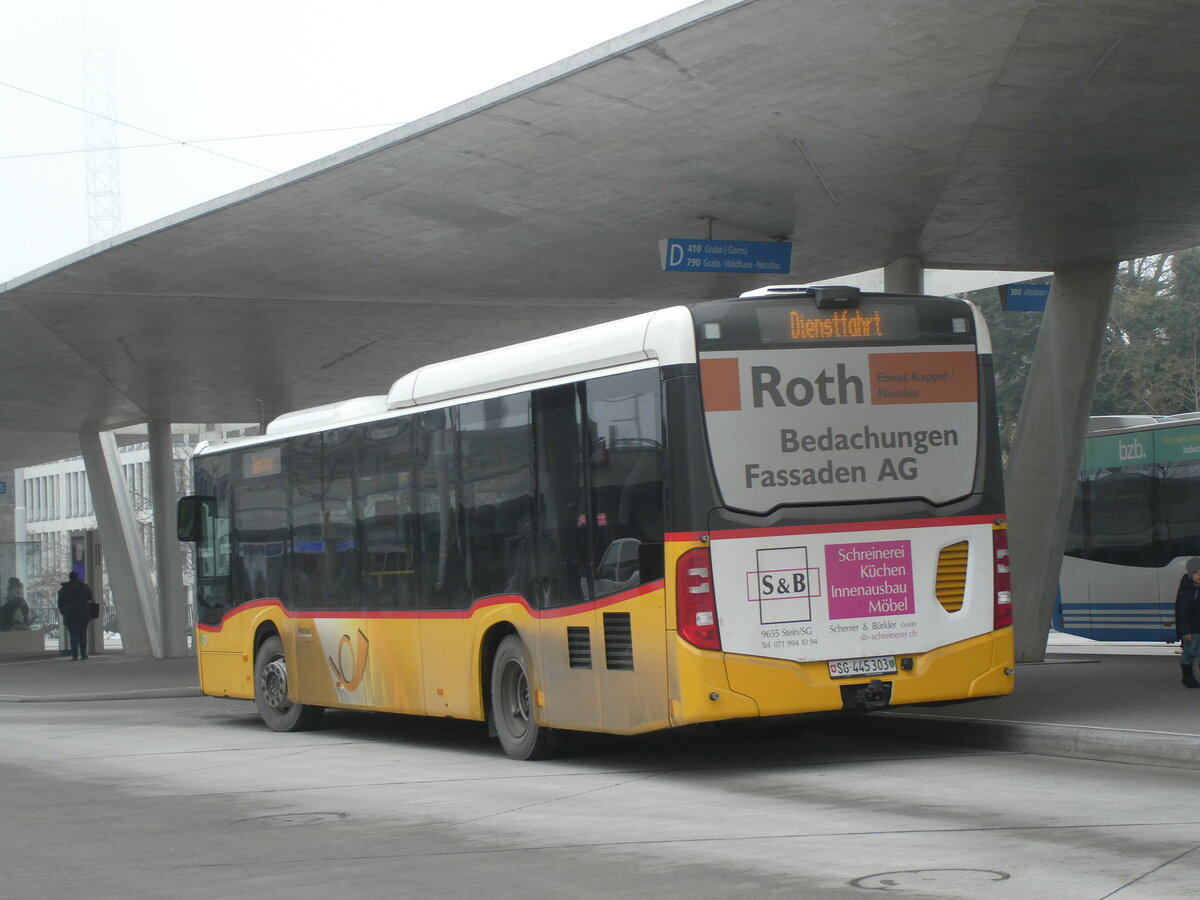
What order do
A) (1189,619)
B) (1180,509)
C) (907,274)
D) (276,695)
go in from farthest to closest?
(1180,509) → (907,274) → (276,695) → (1189,619)

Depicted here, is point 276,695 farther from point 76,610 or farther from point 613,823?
point 76,610

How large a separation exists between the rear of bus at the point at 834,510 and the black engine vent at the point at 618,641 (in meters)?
0.53

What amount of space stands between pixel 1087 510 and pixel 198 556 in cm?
1404

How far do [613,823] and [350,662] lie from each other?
21.8 feet

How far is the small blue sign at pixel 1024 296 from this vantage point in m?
23.1

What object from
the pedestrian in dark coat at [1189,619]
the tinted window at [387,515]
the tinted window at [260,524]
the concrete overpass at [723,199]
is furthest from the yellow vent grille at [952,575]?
the tinted window at [260,524]

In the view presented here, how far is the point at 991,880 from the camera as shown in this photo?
7105 millimetres

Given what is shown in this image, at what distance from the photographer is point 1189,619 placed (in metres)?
16.2

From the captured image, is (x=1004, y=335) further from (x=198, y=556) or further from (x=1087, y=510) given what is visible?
(x=198, y=556)

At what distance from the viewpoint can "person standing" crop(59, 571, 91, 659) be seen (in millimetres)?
39000

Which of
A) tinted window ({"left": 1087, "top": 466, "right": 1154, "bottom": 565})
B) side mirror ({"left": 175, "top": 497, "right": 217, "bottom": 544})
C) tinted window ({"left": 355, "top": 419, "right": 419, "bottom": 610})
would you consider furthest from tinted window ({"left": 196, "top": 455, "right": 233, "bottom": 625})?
tinted window ({"left": 1087, "top": 466, "right": 1154, "bottom": 565})

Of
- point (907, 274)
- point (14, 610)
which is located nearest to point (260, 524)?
point (907, 274)

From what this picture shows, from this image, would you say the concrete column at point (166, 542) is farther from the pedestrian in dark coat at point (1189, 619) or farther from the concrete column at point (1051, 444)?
the pedestrian in dark coat at point (1189, 619)

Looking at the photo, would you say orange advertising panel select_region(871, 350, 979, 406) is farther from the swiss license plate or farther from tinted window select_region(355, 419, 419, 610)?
tinted window select_region(355, 419, 419, 610)
